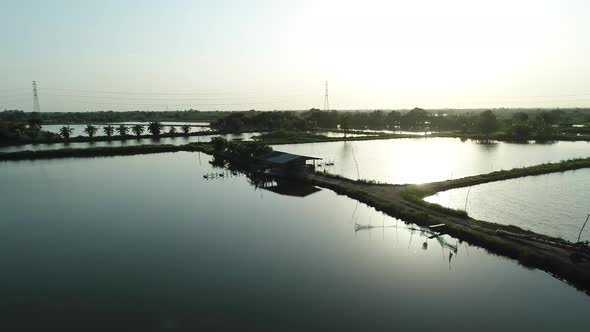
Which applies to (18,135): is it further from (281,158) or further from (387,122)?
(387,122)

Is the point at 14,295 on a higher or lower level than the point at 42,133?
lower

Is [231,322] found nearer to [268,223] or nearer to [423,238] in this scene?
[268,223]

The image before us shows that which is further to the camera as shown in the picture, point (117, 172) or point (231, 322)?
point (117, 172)

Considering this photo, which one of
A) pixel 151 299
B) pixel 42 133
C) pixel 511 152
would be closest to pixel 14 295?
pixel 151 299

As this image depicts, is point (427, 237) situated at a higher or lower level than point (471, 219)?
lower

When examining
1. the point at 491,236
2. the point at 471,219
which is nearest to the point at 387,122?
the point at 471,219

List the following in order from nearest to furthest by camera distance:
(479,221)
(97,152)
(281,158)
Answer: (479,221)
(281,158)
(97,152)

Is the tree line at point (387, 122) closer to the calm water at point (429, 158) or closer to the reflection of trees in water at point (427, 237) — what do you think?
the calm water at point (429, 158)
